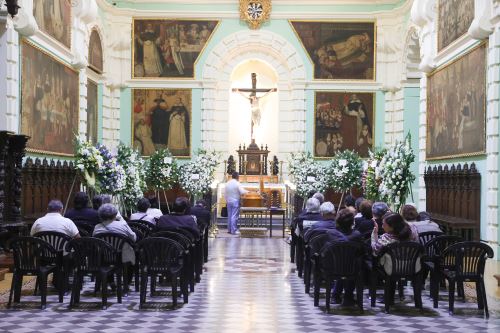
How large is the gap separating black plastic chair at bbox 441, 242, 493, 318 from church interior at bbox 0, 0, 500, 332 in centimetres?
3

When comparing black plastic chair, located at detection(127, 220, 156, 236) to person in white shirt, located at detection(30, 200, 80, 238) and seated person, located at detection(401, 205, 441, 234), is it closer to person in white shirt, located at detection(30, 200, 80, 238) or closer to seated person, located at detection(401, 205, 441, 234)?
person in white shirt, located at detection(30, 200, 80, 238)

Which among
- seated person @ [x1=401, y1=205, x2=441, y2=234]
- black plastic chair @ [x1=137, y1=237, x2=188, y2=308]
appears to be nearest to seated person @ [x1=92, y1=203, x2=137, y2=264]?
black plastic chair @ [x1=137, y1=237, x2=188, y2=308]

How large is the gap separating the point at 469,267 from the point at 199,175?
14.4m

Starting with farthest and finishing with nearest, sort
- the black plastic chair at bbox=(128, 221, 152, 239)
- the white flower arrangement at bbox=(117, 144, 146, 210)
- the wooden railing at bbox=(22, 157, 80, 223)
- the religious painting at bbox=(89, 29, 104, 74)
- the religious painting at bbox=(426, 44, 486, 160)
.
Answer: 1. the religious painting at bbox=(89, 29, 104, 74)
2. the white flower arrangement at bbox=(117, 144, 146, 210)
3. the religious painting at bbox=(426, 44, 486, 160)
4. the wooden railing at bbox=(22, 157, 80, 223)
5. the black plastic chair at bbox=(128, 221, 152, 239)

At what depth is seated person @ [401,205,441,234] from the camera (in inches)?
422

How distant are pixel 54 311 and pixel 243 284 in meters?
3.48

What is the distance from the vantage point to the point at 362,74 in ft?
85.0

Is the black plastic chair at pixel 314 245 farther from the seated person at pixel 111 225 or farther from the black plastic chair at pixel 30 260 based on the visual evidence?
the black plastic chair at pixel 30 260

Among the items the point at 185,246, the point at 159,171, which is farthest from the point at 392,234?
the point at 159,171

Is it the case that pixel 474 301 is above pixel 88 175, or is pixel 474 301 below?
below

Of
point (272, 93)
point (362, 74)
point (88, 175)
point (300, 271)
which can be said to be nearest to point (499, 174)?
point (300, 271)

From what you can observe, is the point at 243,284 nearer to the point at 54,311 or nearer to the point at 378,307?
the point at 378,307

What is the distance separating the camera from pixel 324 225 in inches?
442

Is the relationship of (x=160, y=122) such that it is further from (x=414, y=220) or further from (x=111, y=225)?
(x=414, y=220)
